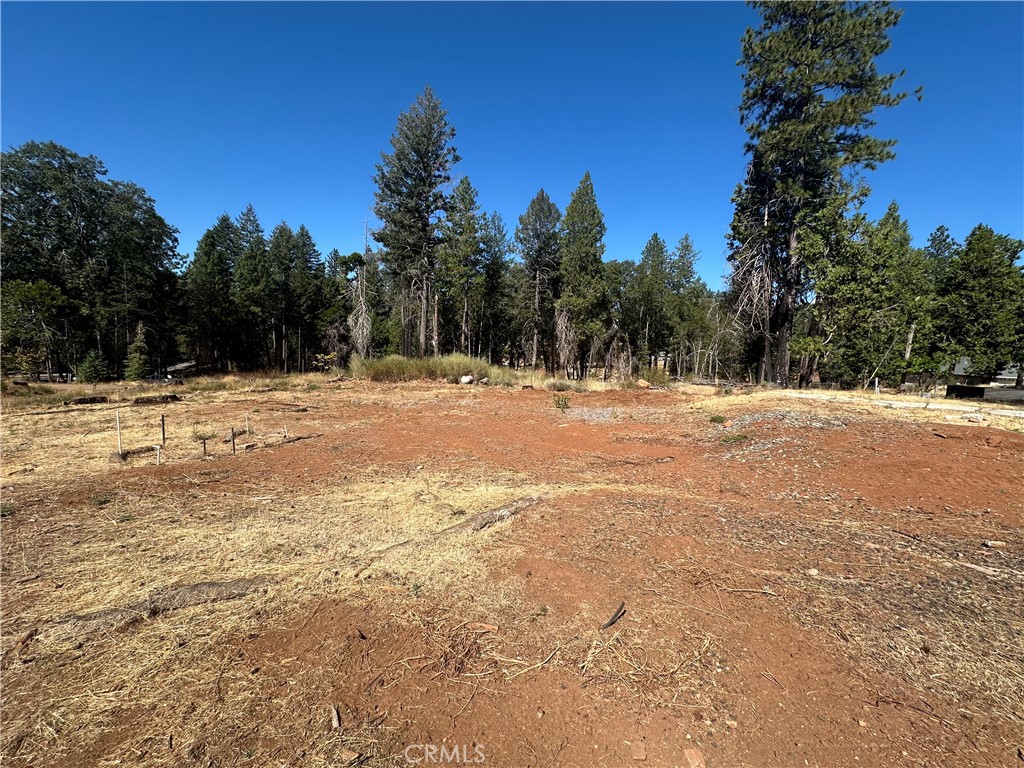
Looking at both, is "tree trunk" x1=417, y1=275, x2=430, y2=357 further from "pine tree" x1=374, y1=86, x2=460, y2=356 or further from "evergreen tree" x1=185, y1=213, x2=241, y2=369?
"evergreen tree" x1=185, y1=213, x2=241, y2=369

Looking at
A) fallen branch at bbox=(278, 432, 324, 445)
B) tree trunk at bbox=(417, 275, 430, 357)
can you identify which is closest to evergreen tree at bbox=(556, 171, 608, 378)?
tree trunk at bbox=(417, 275, 430, 357)

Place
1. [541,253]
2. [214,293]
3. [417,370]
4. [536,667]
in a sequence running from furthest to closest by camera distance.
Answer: [214,293] → [541,253] → [417,370] → [536,667]

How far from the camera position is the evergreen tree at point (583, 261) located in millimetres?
27547

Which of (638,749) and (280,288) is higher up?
(280,288)

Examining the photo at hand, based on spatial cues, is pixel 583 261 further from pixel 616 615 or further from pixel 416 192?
pixel 616 615

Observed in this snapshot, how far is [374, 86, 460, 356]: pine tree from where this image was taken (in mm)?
26438

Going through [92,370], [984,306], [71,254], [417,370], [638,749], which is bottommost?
[638,749]

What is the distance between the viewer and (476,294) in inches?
1278

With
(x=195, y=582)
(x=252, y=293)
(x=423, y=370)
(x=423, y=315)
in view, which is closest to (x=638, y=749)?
(x=195, y=582)

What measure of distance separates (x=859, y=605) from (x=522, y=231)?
31678mm

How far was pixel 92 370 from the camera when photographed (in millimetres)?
25531

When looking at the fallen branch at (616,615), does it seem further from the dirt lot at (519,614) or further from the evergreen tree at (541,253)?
the evergreen tree at (541,253)

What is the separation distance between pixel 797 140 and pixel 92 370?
39.6 meters

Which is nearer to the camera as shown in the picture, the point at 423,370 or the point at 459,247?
the point at 423,370
